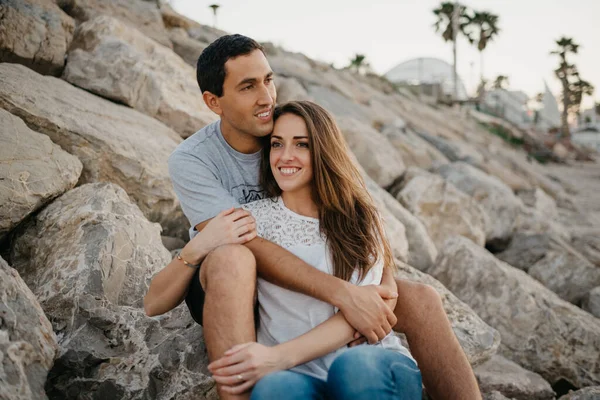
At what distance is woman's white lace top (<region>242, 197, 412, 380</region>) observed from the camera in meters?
2.12

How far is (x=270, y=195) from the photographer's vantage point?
8.75 ft

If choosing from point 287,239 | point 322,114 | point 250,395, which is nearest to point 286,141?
point 322,114

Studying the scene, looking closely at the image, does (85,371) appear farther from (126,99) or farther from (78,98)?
(126,99)

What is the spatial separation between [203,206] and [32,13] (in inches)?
140

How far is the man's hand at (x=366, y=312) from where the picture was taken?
205 centimetres

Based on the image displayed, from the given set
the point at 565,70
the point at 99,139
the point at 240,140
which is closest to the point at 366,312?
the point at 240,140

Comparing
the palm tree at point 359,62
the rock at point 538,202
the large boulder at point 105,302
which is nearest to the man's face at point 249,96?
the large boulder at point 105,302

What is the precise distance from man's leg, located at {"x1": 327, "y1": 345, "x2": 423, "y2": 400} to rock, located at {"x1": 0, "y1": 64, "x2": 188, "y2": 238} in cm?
252

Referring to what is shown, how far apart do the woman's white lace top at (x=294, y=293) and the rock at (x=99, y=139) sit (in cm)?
160

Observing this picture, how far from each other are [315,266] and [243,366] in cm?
64

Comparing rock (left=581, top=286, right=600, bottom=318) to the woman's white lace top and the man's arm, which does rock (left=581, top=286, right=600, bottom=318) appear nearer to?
the woman's white lace top

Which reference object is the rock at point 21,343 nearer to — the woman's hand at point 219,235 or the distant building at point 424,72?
the woman's hand at point 219,235

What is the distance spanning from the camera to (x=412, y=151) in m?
9.09

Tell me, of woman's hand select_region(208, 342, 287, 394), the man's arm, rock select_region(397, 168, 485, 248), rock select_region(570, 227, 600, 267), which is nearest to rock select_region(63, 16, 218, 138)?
rock select_region(397, 168, 485, 248)
